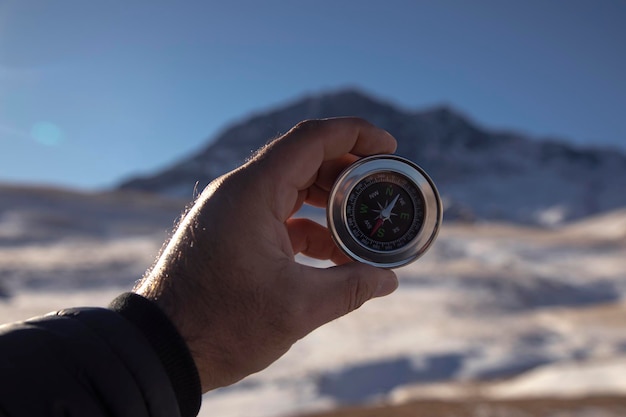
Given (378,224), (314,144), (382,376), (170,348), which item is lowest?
(170,348)

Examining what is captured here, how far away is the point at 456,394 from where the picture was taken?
8719 millimetres

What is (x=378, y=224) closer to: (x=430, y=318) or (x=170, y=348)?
(x=170, y=348)

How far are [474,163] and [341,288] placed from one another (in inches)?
4483

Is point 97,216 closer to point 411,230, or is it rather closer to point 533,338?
point 533,338

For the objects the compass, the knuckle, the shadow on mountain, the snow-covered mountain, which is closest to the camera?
the knuckle

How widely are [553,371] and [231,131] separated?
390 ft

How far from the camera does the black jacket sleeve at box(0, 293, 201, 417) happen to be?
4.98 ft

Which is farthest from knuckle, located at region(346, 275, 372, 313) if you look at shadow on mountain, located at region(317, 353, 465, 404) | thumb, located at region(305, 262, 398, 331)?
shadow on mountain, located at region(317, 353, 465, 404)

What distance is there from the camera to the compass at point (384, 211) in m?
2.75

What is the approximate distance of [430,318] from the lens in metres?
13.6

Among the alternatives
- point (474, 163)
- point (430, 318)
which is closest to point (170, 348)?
point (430, 318)

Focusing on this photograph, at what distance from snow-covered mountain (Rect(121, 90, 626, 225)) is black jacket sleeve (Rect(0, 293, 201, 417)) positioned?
191 ft

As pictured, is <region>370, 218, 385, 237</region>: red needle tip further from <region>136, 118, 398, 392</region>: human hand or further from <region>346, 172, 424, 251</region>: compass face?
<region>136, 118, 398, 392</region>: human hand

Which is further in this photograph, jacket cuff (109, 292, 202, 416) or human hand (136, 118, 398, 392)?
human hand (136, 118, 398, 392)
